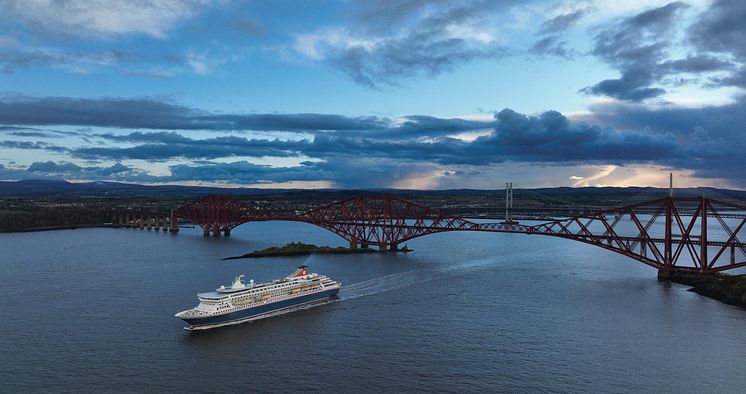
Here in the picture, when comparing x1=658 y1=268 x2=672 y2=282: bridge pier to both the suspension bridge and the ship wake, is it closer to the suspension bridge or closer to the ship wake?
the suspension bridge

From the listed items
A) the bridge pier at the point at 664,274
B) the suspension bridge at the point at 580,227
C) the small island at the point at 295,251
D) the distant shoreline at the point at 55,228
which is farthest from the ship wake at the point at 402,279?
the distant shoreline at the point at 55,228

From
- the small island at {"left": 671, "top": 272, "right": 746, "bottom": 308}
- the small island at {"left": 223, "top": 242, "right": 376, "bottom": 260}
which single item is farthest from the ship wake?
the small island at {"left": 671, "top": 272, "right": 746, "bottom": 308}

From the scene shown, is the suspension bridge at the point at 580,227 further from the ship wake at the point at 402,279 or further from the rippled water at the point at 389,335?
the ship wake at the point at 402,279

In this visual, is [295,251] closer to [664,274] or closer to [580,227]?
[664,274]

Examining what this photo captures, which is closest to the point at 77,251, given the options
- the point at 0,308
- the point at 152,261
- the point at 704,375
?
the point at 152,261

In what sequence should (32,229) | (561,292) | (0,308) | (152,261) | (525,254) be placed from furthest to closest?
(32,229)
(525,254)
(152,261)
(561,292)
(0,308)

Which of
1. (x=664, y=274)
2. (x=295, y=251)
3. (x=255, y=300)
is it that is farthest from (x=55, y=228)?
(x=664, y=274)

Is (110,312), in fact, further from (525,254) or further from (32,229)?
(32,229)
